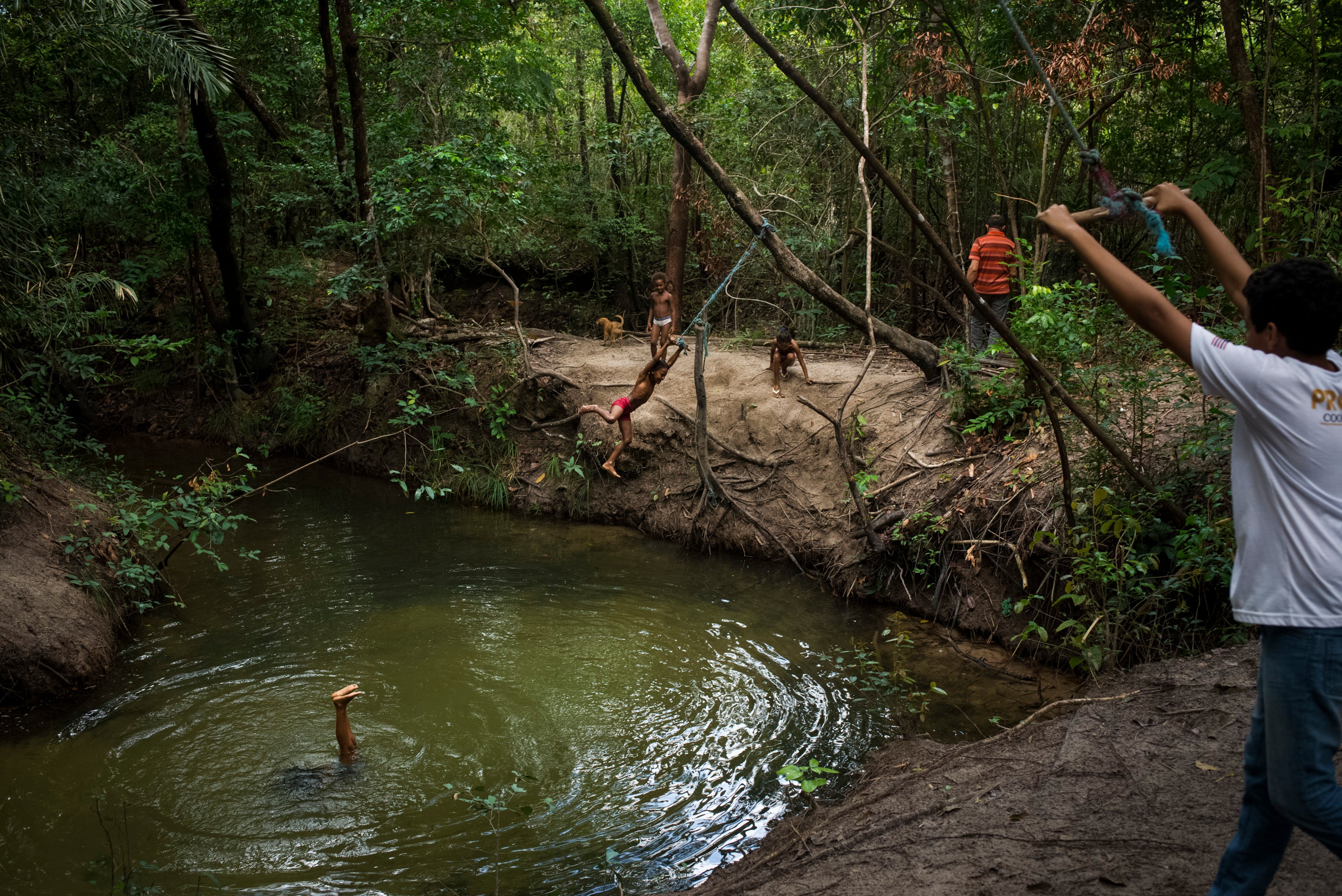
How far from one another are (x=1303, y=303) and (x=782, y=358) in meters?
8.02

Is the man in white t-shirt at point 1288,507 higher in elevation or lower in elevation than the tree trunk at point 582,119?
lower

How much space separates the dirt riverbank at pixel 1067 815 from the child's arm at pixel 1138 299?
1.98 meters

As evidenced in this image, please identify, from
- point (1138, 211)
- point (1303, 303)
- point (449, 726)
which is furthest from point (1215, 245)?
point (449, 726)

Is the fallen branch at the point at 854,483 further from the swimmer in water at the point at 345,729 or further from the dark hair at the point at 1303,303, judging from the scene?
the dark hair at the point at 1303,303

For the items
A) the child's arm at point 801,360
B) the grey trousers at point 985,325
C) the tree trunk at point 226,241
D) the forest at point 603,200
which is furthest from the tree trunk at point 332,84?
the grey trousers at point 985,325

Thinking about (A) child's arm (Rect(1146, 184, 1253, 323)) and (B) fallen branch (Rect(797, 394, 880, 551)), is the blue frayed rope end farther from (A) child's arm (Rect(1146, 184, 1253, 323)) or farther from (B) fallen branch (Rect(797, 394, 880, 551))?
(B) fallen branch (Rect(797, 394, 880, 551))

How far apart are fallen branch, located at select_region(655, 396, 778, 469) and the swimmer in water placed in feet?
17.9

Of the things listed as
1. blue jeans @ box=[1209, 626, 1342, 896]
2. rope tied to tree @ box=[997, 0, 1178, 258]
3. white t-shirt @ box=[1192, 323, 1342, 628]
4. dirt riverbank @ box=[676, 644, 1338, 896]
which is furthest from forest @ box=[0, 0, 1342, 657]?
blue jeans @ box=[1209, 626, 1342, 896]

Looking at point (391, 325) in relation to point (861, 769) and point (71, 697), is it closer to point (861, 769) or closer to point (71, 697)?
point (71, 697)

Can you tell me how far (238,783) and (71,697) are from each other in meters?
2.17

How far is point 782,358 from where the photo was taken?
10133 millimetres

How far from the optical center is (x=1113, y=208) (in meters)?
2.93

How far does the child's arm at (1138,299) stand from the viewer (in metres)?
2.21

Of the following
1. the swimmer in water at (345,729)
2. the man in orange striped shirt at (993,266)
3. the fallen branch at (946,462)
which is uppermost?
the man in orange striped shirt at (993,266)
